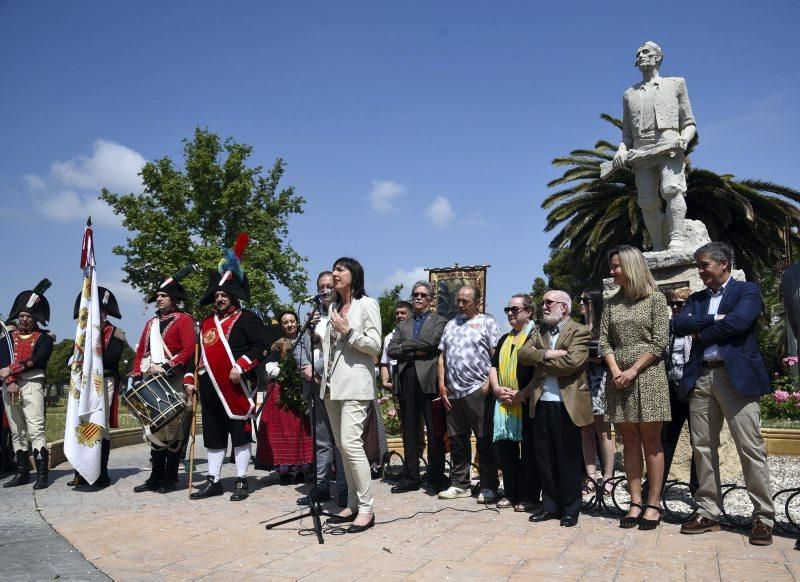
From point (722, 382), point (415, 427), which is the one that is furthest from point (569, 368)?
point (415, 427)

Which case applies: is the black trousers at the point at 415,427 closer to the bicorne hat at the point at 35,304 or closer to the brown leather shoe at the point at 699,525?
the brown leather shoe at the point at 699,525

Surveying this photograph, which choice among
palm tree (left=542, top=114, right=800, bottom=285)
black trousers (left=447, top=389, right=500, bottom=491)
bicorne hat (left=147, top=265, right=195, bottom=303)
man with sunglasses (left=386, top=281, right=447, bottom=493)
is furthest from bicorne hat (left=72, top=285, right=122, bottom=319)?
palm tree (left=542, top=114, right=800, bottom=285)

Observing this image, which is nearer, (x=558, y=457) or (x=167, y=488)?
(x=558, y=457)

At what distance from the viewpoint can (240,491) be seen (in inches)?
263

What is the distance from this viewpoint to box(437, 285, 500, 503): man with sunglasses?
6297 millimetres

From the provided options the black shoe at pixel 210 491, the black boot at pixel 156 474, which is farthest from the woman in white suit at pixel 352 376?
the black boot at pixel 156 474

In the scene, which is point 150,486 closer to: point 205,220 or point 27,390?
point 27,390

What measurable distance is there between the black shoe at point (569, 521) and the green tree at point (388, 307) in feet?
62.5

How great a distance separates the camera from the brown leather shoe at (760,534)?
4.42m

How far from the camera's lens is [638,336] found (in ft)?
16.7

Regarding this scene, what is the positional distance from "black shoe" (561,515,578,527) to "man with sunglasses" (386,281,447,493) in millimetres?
1810

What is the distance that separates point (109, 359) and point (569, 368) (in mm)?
5381

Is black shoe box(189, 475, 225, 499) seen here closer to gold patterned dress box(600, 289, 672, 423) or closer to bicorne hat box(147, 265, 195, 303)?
bicorne hat box(147, 265, 195, 303)

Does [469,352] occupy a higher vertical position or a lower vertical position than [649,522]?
higher
